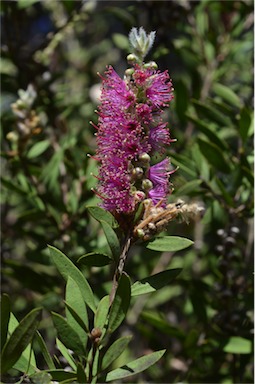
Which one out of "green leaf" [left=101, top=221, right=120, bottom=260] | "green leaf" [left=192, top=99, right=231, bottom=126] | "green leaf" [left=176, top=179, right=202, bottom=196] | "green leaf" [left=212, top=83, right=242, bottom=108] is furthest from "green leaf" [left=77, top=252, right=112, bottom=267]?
"green leaf" [left=212, top=83, right=242, bottom=108]

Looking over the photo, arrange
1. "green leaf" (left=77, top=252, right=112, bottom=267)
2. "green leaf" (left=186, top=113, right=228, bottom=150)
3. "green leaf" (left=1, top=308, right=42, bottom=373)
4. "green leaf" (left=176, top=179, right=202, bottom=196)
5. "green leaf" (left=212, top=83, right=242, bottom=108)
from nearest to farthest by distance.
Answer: "green leaf" (left=1, top=308, right=42, bottom=373) < "green leaf" (left=77, top=252, right=112, bottom=267) < "green leaf" (left=176, top=179, right=202, bottom=196) < "green leaf" (left=186, top=113, right=228, bottom=150) < "green leaf" (left=212, top=83, right=242, bottom=108)

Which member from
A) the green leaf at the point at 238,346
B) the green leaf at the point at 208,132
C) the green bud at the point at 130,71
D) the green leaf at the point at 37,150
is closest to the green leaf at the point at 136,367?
the green bud at the point at 130,71

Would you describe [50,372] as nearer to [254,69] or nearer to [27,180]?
[27,180]

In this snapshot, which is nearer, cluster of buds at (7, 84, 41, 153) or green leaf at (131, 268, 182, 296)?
green leaf at (131, 268, 182, 296)

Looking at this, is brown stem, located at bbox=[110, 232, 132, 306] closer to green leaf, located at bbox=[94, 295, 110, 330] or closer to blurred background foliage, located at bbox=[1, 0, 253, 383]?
green leaf, located at bbox=[94, 295, 110, 330]

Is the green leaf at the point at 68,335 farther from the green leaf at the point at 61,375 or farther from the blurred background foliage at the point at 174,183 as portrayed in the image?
the blurred background foliage at the point at 174,183

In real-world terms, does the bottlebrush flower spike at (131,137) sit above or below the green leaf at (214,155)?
above

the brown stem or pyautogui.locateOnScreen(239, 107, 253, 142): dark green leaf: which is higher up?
pyautogui.locateOnScreen(239, 107, 253, 142): dark green leaf

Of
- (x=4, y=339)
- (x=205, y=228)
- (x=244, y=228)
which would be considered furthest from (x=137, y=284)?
(x=244, y=228)
